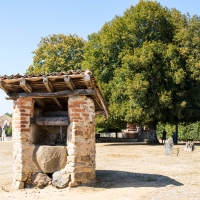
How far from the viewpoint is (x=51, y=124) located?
880 centimetres

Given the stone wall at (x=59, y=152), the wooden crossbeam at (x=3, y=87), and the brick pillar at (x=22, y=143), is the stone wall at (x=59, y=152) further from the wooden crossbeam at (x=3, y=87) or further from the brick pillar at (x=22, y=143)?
the wooden crossbeam at (x=3, y=87)

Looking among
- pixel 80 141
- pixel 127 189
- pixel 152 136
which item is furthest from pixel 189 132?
pixel 80 141

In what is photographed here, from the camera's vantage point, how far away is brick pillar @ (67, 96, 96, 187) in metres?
8.23

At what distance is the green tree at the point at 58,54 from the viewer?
1458 inches

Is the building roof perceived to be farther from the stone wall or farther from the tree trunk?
the tree trunk

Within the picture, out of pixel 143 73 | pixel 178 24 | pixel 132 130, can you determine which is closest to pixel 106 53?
pixel 143 73

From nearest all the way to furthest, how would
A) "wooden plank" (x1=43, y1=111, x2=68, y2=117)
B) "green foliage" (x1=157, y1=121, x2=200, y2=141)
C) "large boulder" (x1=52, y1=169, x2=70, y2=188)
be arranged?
"large boulder" (x1=52, y1=169, x2=70, y2=188) < "wooden plank" (x1=43, y1=111, x2=68, y2=117) < "green foliage" (x1=157, y1=121, x2=200, y2=141)

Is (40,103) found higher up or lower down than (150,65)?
lower down

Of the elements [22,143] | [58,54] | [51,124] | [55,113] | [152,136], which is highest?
[58,54]

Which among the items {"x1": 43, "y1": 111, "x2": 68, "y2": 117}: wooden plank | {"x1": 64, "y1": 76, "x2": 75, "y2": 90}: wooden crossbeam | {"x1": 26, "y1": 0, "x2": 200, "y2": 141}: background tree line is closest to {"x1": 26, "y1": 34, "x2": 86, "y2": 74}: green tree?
{"x1": 26, "y1": 0, "x2": 200, "y2": 141}: background tree line

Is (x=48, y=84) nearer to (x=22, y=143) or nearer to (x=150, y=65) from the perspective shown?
(x=22, y=143)

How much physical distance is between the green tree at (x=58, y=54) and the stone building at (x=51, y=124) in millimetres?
28147

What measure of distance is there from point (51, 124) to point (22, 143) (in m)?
1.01

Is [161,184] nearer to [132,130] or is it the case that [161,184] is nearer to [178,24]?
[178,24]
